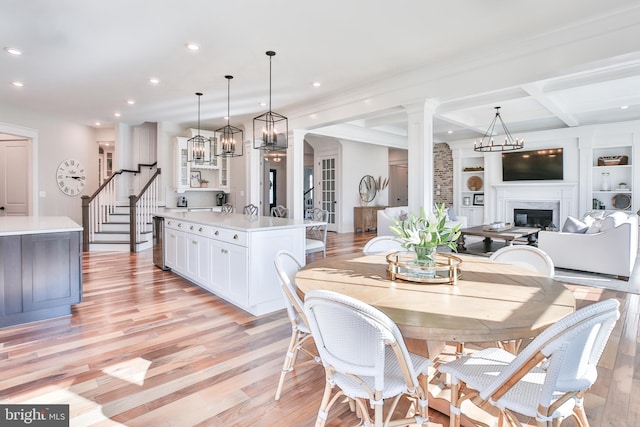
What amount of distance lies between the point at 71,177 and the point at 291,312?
8190 millimetres

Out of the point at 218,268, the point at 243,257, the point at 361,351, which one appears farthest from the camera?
the point at 218,268

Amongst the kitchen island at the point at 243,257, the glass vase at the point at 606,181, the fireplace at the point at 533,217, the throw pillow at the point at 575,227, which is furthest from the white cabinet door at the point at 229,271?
the glass vase at the point at 606,181

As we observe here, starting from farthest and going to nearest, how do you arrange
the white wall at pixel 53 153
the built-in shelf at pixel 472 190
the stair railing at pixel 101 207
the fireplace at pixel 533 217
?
the built-in shelf at pixel 472 190
the fireplace at pixel 533 217
the white wall at pixel 53 153
the stair railing at pixel 101 207

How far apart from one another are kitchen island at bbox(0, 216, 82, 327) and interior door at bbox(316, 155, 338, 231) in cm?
694

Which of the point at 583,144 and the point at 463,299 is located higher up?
the point at 583,144

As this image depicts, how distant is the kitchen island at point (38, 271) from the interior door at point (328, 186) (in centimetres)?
694

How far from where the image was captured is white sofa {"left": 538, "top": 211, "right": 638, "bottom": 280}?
174 inches

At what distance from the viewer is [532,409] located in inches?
47.8

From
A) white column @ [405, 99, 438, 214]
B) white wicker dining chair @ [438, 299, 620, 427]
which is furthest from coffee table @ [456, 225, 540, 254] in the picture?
white wicker dining chair @ [438, 299, 620, 427]

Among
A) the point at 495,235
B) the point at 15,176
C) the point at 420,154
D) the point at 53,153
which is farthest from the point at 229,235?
the point at 15,176

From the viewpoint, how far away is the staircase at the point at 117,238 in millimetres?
6770

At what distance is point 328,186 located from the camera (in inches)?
389

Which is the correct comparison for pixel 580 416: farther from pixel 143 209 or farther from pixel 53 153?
pixel 53 153

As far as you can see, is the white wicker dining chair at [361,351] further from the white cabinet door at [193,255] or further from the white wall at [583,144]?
the white wall at [583,144]
